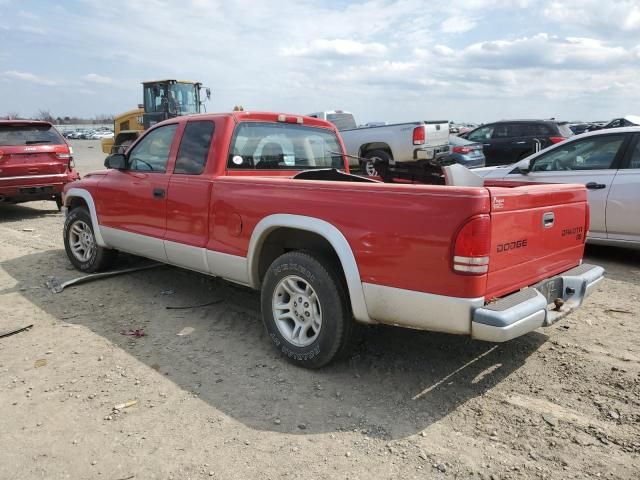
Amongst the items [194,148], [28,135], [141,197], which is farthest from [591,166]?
[28,135]

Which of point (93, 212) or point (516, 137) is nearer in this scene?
point (93, 212)

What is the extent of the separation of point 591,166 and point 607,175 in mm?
272

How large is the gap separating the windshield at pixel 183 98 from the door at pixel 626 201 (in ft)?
49.5

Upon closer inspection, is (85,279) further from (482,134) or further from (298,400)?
(482,134)

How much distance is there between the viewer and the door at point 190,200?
4.27m

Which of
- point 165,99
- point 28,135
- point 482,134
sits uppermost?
point 165,99

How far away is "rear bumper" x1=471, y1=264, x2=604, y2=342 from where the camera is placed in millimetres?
2752

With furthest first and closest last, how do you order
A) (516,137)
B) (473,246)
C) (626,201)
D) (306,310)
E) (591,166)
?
(516,137) < (591,166) < (626,201) < (306,310) < (473,246)

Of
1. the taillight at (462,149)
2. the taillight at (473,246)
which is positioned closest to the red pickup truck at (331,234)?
the taillight at (473,246)

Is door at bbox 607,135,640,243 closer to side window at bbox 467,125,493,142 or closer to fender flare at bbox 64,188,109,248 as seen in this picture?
fender flare at bbox 64,188,109,248

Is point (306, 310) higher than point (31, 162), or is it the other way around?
point (31, 162)

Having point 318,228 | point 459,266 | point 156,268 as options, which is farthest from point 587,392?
point 156,268

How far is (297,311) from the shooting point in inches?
145

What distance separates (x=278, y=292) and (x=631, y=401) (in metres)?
2.35
